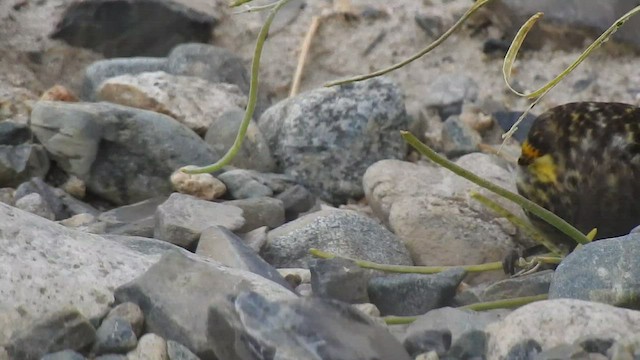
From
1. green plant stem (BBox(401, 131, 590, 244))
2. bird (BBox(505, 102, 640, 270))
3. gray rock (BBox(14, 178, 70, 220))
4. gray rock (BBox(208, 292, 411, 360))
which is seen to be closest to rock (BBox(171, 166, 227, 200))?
gray rock (BBox(14, 178, 70, 220))

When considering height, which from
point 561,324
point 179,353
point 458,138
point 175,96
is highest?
point 561,324

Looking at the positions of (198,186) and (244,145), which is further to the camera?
(244,145)

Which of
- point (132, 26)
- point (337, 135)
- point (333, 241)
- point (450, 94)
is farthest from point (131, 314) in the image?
point (132, 26)

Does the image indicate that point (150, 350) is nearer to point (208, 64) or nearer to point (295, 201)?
point (295, 201)

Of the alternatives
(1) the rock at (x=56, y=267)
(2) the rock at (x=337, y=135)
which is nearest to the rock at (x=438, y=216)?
(2) the rock at (x=337, y=135)

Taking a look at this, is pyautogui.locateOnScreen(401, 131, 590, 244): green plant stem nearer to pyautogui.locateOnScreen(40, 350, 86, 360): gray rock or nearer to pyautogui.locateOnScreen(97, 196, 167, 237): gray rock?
pyautogui.locateOnScreen(40, 350, 86, 360): gray rock

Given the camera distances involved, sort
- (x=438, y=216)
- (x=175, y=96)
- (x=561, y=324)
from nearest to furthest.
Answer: (x=561, y=324)
(x=438, y=216)
(x=175, y=96)
